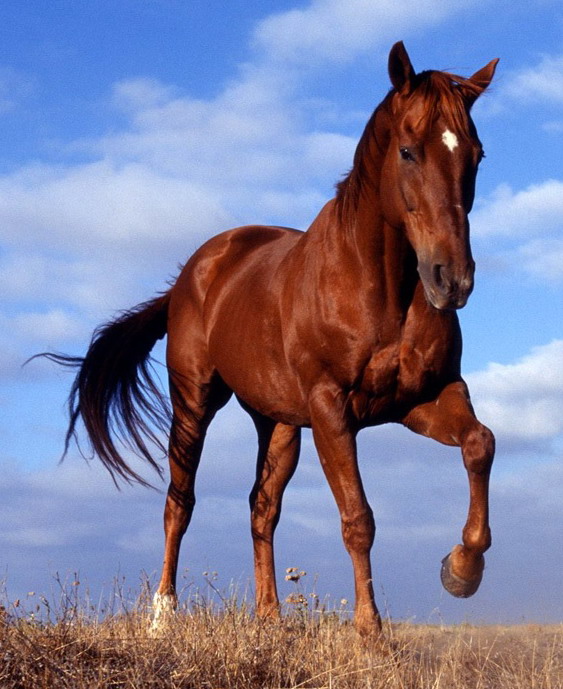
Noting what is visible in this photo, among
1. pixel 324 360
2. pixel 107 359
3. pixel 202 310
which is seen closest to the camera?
pixel 324 360

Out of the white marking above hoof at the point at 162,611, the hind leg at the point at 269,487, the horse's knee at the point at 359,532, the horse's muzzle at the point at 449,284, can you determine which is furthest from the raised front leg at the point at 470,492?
the hind leg at the point at 269,487

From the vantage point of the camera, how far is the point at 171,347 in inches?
335

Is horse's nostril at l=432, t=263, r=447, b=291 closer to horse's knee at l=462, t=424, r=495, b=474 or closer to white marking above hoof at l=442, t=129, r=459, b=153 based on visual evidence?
white marking above hoof at l=442, t=129, r=459, b=153

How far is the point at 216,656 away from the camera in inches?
195

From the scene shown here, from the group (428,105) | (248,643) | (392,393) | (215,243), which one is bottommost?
(248,643)

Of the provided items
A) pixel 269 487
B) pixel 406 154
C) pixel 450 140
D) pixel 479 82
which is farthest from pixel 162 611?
pixel 479 82

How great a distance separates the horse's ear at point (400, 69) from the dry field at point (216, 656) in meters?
2.92

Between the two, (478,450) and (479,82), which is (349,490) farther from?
(479,82)

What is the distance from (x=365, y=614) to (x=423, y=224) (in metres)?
2.06

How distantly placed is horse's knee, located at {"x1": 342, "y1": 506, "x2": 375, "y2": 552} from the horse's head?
1285mm

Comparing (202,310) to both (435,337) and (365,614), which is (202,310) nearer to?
(435,337)

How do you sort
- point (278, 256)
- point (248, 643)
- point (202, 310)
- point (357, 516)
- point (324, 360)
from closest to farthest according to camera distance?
1. point (248, 643)
2. point (357, 516)
3. point (324, 360)
4. point (278, 256)
5. point (202, 310)

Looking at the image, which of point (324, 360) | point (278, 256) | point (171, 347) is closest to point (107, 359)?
point (171, 347)

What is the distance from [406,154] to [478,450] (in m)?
1.61
